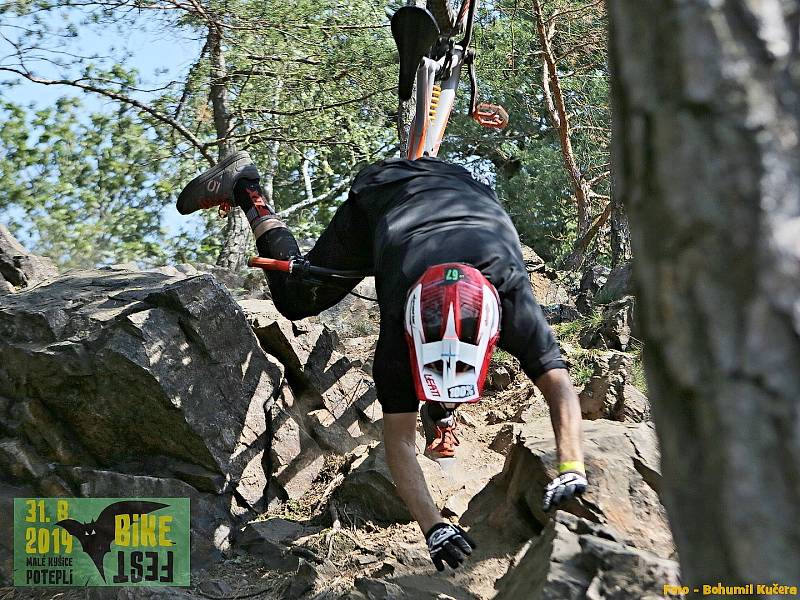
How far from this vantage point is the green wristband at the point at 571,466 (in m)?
3.25

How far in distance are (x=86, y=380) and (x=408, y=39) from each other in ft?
8.93

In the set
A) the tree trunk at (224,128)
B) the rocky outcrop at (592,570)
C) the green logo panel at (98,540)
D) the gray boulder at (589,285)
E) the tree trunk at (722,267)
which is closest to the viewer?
the tree trunk at (722,267)

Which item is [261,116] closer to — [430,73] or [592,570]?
[430,73]

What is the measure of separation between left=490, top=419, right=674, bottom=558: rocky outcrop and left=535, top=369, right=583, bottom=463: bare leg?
1.29ft

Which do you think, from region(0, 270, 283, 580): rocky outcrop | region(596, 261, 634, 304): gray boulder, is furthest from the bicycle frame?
region(596, 261, 634, 304): gray boulder

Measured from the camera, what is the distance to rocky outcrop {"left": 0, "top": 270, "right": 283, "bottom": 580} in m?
4.78

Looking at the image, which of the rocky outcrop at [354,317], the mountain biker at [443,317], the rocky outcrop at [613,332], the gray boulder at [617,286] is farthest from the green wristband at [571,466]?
the gray boulder at [617,286]

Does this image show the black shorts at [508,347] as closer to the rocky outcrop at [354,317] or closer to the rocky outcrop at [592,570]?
the rocky outcrop at [592,570]

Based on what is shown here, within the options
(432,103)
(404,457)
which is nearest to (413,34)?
(432,103)

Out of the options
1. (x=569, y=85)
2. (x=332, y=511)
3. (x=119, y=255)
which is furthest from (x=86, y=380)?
(x=119, y=255)

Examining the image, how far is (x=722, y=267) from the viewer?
3.19 ft

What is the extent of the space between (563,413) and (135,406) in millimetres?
2580

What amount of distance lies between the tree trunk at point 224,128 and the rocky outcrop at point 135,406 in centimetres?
421

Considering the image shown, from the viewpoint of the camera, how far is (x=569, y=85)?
1195 centimetres
